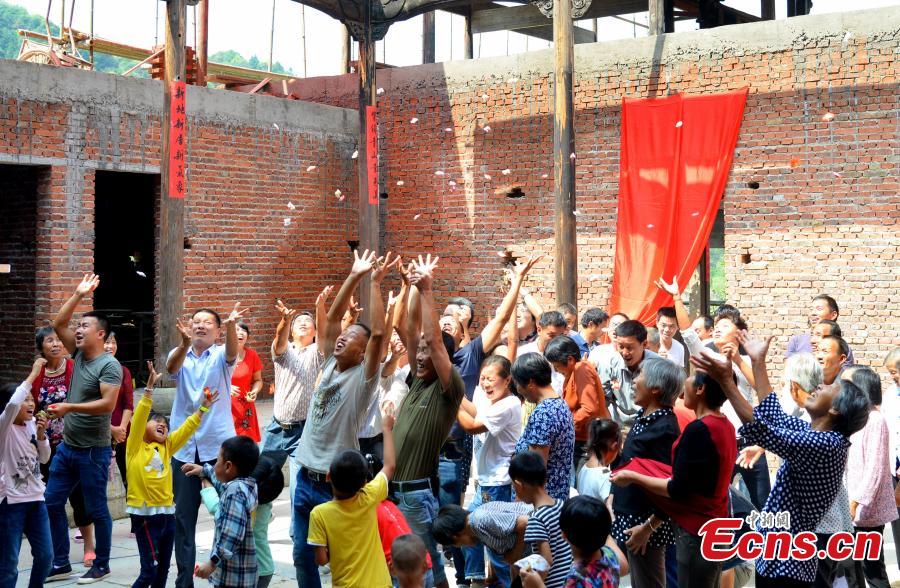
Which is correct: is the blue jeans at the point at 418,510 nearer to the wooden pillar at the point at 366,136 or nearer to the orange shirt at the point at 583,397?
the orange shirt at the point at 583,397

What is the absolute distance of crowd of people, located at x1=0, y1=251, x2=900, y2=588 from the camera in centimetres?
438

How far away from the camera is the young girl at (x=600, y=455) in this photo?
17.4 ft

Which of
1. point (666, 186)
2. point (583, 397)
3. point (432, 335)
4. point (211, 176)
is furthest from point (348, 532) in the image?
point (211, 176)

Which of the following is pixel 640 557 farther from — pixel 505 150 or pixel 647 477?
pixel 505 150

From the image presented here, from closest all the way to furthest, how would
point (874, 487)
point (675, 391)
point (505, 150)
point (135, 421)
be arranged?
point (675, 391) → point (874, 487) → point (135, 421) → point (505, 150)

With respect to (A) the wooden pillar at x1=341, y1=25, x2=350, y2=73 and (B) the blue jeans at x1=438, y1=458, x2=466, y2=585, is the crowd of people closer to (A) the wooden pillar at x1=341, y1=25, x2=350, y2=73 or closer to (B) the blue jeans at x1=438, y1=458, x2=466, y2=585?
(B) the blue jeans at x1=438, y1=458, x2=466, y2=585

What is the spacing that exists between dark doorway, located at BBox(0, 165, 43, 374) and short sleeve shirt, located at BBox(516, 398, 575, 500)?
7.90 meters

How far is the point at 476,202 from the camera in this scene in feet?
43.8

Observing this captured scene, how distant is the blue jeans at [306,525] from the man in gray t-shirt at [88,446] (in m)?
1.88

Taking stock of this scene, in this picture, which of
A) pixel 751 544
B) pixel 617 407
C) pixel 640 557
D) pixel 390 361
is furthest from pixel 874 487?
pixel 390 361

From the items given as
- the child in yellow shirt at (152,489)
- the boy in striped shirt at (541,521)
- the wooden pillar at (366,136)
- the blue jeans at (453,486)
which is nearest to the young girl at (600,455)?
the boy in striped shirt at (541,521)

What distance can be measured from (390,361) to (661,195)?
20.0ft

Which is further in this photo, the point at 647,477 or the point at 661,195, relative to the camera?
the point at 661,195

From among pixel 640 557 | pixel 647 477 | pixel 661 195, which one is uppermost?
pixel 661 195
